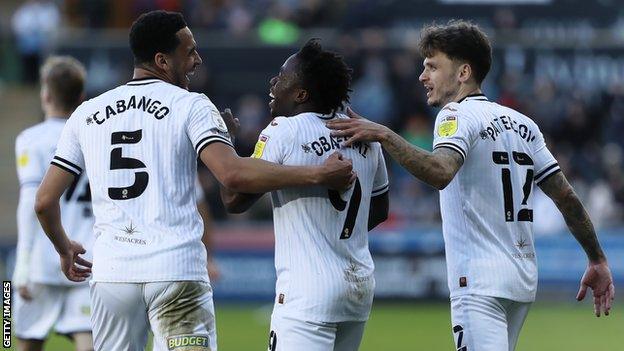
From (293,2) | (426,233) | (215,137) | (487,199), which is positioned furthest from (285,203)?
(293,2)

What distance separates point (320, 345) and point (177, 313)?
0.78 metres

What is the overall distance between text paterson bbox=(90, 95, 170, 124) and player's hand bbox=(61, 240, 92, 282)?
925 mm

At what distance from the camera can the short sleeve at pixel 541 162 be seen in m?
7.23

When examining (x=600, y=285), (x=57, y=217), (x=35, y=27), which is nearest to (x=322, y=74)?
(x=57, y=217)

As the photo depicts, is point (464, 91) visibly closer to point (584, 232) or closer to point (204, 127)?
point (584, 232)

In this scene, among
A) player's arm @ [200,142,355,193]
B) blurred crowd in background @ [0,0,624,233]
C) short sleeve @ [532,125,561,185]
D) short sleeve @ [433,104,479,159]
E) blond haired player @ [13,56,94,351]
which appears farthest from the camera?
blurred crowd in background @ [0,0,624,233]

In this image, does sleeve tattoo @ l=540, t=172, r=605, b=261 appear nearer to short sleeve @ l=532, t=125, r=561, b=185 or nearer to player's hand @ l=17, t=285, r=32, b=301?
short sleeve @ l=532, t=125, r=561, b=185

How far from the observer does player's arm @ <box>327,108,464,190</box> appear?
651 cm

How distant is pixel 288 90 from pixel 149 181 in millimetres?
920

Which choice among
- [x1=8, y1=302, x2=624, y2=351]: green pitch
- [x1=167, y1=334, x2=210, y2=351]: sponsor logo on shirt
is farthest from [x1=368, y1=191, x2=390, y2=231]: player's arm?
[x1=8, y1=302, x2=624, y2=351]: green pitch

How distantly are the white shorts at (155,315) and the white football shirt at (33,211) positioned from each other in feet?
8.35

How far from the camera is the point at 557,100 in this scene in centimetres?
2328

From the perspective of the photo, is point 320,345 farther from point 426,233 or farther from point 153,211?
point 426,233

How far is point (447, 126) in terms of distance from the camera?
268 inches
